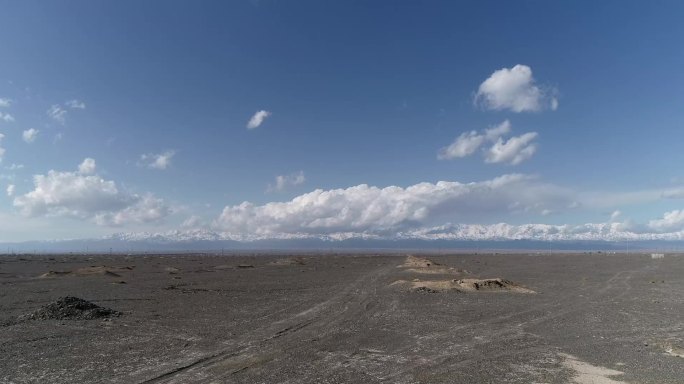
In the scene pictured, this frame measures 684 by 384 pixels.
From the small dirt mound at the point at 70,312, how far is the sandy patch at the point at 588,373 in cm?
2070

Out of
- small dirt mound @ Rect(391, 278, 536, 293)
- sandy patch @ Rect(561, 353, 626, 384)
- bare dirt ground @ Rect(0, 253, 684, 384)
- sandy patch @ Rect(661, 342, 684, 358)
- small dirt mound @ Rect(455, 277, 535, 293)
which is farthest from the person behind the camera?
small dirt mound @ Rect(455, 277, 535, 293)

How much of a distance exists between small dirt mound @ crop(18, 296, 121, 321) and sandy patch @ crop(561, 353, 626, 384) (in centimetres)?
2070

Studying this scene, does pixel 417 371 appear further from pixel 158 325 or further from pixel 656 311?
pixel 656 311

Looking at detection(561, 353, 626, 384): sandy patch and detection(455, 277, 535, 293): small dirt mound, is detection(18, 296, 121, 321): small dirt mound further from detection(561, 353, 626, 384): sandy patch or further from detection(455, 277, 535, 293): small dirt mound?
detection(455, 277, 535, 293): small dirt mound

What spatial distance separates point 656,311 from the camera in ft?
82.0

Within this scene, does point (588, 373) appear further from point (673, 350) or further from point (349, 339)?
point (349, 339)

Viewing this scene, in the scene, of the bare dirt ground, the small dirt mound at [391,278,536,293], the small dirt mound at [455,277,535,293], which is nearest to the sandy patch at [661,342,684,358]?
the bare dirt ground

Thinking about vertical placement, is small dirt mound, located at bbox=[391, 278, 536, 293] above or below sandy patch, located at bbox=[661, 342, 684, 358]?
below

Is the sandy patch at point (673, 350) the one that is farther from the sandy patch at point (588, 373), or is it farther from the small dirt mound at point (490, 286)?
the small dirt mound at point (490, 286)

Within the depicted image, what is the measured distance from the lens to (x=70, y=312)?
22.0 meters

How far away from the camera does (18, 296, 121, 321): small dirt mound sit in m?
21.5

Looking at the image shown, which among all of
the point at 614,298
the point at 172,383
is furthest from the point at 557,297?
the point at 172,383

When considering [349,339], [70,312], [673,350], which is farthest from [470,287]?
[70,312]

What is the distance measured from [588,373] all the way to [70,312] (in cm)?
2234
